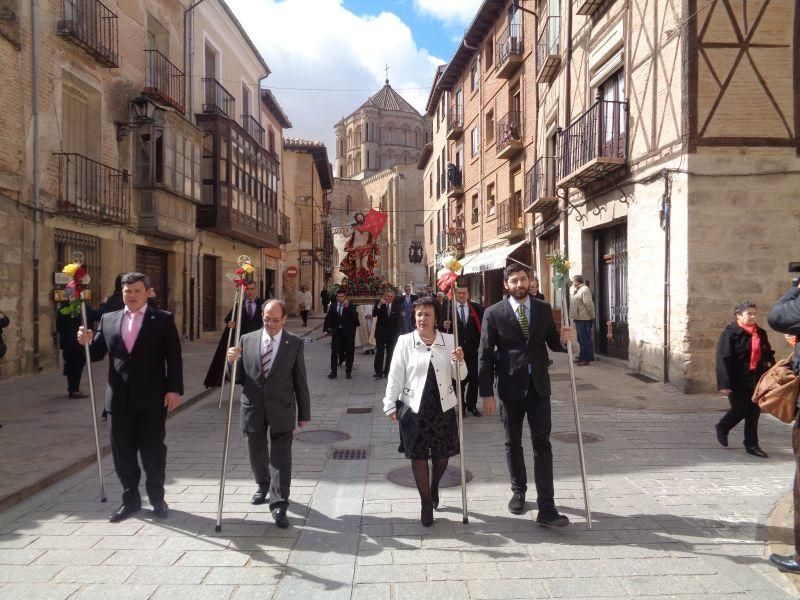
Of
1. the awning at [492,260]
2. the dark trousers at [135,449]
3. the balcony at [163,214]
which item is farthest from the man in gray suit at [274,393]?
the awning at [492,260]

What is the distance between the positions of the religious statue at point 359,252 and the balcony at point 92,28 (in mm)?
7316

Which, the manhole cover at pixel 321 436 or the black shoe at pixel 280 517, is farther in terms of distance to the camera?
the manhole cover at pixel 321 436

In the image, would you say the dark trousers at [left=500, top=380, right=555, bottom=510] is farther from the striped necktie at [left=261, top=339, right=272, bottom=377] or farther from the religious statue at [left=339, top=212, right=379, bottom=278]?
the religious statue at [left=339, top=212, right=379, bottom=278]

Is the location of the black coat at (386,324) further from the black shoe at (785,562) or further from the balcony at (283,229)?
the balcony at (283,229)

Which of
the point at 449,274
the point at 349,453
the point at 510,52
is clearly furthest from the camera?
the point at 510,52

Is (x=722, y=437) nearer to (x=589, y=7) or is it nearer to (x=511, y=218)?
(x=589, y=7)

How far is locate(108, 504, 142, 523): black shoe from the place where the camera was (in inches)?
172

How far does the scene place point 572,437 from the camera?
6996 millimetres

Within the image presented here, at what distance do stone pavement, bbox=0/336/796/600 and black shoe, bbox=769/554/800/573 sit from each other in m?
0.05

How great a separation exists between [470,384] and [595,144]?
697cm

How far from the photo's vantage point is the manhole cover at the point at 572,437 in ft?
22.3

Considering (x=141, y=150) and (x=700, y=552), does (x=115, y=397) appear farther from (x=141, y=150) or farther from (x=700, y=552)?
(x=141, y=150)

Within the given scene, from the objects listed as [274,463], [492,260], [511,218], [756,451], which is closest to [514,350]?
[274,463]

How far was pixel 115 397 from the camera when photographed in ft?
14.7
